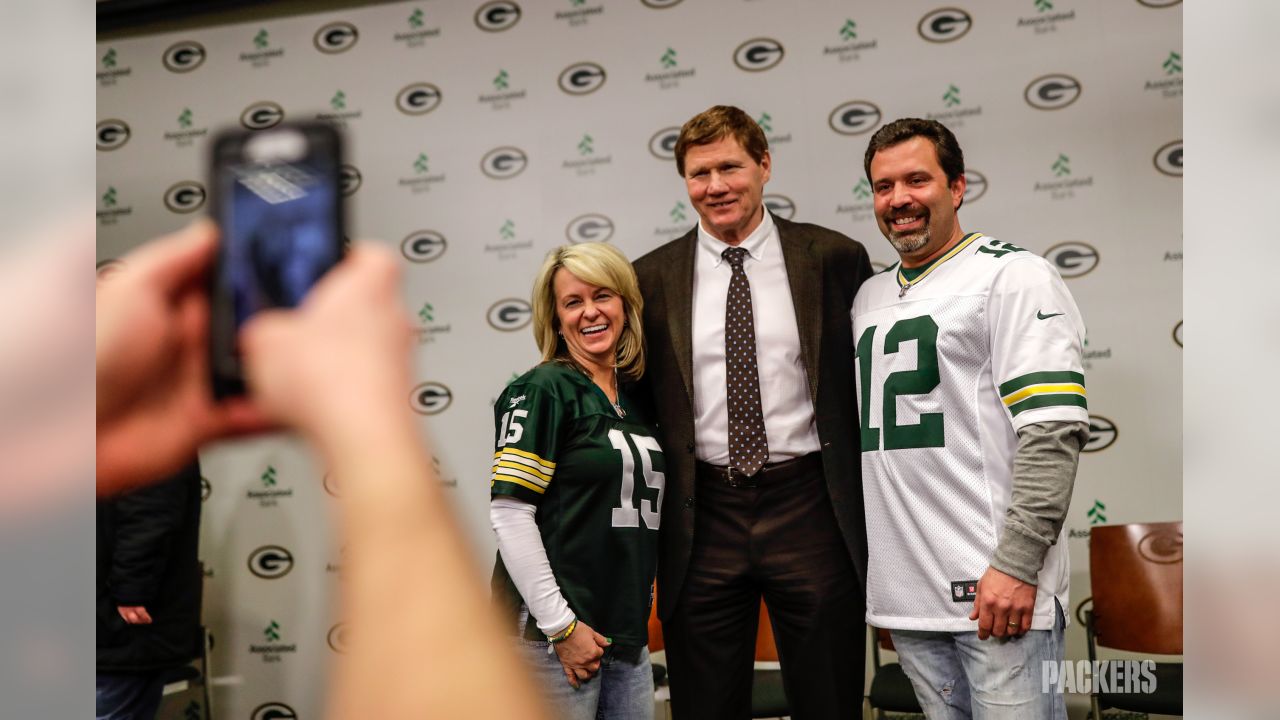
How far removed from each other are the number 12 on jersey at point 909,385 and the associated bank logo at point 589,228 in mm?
2064

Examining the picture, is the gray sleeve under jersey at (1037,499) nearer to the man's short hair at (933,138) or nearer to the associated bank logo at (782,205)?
the man's short hair at (933,138)

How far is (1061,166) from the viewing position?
362 centimetres

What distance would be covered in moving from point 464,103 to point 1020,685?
332cm

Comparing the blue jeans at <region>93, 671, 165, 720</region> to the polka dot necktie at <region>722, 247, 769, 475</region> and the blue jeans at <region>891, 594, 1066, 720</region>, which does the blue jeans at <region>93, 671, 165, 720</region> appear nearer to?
the polka dot necktie at <region>722, 247, 769, 475</region>

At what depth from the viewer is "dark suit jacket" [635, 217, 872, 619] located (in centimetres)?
219

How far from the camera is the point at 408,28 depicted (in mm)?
4340

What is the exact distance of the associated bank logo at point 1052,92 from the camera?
11.9 ft

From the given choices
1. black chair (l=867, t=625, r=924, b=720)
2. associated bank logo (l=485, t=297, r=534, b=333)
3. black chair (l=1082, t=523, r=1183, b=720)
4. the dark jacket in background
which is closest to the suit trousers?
black chair (l=867, t=625, r=924, b=720)

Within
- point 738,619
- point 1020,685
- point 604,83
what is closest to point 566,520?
point 738,619

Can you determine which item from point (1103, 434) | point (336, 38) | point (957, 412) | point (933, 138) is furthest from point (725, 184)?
point (336, 38)

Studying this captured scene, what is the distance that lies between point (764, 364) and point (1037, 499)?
67 cm

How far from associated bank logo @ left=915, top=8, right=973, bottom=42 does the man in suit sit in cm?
178

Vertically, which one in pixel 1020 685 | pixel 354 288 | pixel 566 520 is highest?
pixel 354 288
